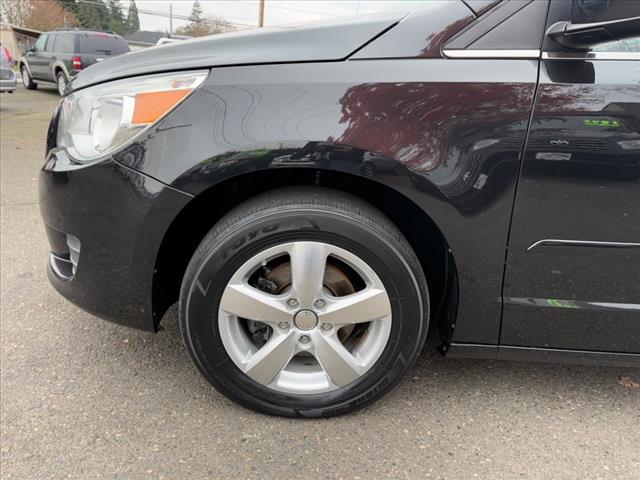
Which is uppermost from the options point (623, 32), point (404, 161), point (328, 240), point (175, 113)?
point (623, 32)

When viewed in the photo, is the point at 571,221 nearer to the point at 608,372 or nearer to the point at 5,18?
the point at 608,372

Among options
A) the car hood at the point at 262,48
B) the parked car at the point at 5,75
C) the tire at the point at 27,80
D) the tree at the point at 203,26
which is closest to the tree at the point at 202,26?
the tree at the point at 203,26

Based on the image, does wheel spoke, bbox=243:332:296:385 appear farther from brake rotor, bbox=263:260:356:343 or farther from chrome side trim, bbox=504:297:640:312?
chrome side trim, bbox=504:297:640:312

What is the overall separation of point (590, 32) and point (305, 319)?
126 centimetres

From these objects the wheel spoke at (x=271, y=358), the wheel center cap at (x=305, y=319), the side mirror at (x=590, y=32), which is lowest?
the wheel spoke at (x=271, y=358)

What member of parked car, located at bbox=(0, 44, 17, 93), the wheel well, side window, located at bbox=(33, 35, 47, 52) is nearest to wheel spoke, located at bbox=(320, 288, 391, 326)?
the wheel well

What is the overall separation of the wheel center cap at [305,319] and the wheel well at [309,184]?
18.0 inches

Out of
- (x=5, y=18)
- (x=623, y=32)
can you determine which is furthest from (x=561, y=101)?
(x=5, y=18)

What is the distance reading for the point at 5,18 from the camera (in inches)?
1469

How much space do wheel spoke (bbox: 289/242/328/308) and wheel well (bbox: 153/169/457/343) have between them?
0.83ft

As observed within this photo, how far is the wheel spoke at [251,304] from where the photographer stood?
5.73 ft

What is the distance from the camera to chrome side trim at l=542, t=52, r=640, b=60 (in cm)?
155

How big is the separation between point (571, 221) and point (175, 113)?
4.39ft

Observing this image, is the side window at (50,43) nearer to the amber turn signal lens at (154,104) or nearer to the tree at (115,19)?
the amber turn signal lens at (154,104)
